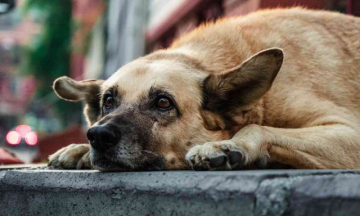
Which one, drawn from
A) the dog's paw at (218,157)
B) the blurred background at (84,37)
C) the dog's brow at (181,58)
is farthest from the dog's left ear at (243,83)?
the blurred background at (84,37)

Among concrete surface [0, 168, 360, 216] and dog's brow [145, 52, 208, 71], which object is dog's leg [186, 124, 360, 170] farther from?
dog's brow [145, 52, 208, 71]

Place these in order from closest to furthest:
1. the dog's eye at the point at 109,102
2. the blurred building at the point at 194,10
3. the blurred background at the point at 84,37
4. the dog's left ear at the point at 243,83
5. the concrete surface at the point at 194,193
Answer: the concrete surface at the point at 194,193
the dog's left ear at the point at 243,83
the dog's eye at the point at 109,102
the blurred building at the point at 194,10
the blurred background at the point at 84,37

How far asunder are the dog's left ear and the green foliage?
23.0 m

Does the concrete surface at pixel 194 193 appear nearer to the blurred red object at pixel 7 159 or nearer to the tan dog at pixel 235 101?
the tan dog at pixel 235 101

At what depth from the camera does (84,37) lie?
21.3 m

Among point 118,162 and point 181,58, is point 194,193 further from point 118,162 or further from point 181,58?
point 181,58

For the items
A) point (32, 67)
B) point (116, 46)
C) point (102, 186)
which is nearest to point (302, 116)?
point (102, 186)

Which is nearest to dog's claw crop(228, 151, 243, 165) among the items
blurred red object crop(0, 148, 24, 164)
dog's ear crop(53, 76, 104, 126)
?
dog's ear crop(53, 76, 104, 126)

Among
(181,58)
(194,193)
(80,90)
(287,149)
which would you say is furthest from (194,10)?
(194,193)

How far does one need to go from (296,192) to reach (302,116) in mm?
1534

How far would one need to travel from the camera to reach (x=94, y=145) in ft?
9.62

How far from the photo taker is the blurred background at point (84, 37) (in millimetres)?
8445

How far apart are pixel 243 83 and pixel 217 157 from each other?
0.81m

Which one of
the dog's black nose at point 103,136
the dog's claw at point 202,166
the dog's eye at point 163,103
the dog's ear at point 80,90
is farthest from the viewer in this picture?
the dog's ear at point 80,90
